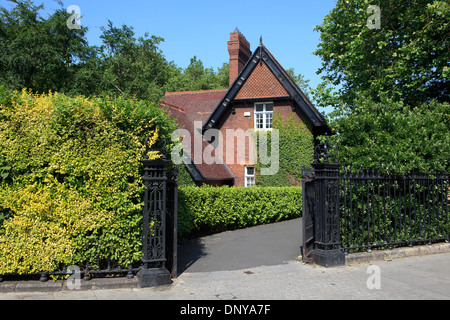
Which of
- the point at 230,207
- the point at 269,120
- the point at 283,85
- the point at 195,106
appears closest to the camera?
the point at 230,207

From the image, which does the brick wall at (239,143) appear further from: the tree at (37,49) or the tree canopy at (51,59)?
the tree at (37,49)

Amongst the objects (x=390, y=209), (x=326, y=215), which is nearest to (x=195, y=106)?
(x=390, y=209)

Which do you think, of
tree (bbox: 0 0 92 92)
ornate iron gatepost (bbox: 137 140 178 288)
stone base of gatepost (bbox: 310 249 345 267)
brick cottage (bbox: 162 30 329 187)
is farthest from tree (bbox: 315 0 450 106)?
tree (bbox: 0 0 92 92)

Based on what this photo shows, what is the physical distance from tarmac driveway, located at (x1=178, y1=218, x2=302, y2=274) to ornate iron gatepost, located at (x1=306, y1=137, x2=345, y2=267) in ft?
3.53

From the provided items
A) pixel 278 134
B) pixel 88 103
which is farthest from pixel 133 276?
pixel 278 134

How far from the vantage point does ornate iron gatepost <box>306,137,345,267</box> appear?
7.92 meters

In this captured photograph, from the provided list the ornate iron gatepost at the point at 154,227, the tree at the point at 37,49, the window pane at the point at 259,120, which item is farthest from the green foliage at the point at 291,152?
the ornate iron gatepost at the point at 154,227

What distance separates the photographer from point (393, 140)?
367 inches

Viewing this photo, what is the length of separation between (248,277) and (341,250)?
7.99ft

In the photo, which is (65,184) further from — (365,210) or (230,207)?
(230,207)

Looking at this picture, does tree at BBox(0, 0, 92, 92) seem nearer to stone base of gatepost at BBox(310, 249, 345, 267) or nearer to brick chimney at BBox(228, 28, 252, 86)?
brick chimney at BBox(228, 28, 252, 86)

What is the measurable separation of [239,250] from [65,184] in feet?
17.2

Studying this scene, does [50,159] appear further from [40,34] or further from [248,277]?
[40,34]
